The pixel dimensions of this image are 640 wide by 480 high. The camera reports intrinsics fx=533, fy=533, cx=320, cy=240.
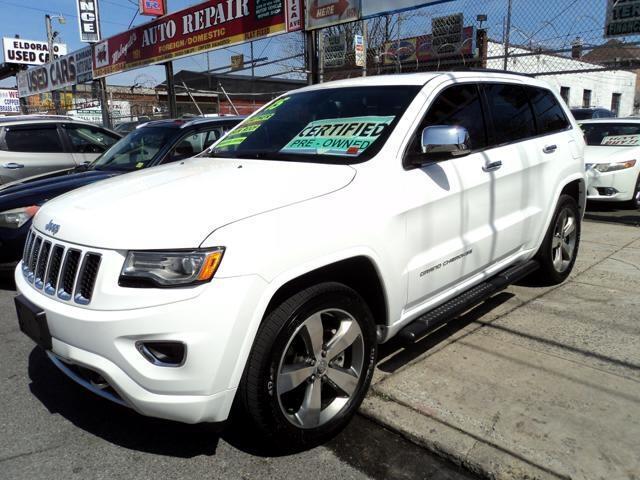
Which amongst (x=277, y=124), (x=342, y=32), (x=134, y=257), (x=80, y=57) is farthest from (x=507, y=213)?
(x=80, y=57)

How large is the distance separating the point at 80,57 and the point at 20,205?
18.2m

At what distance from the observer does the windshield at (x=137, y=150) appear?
6137mm

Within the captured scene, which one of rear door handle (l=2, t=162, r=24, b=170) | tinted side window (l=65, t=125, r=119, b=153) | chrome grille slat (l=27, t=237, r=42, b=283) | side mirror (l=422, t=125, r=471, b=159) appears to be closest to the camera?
chrome grille slat (l=27, t=237, r=42, b=283)

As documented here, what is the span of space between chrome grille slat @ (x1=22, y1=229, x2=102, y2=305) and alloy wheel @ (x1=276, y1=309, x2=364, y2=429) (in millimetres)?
923

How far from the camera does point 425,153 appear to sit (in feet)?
10.2

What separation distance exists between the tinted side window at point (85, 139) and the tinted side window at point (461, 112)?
6791 mm

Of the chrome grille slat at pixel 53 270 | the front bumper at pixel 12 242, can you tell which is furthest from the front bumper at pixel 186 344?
the front bumper at pixel 12 242

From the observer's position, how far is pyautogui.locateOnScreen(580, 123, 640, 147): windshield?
8930 mm

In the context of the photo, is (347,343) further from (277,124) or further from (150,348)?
(277,124)

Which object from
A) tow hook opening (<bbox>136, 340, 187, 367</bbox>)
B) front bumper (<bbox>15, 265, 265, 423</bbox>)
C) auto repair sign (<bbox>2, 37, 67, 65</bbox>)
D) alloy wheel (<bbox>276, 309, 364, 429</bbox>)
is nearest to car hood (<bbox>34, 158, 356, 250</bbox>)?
front bumper (<bbox>15, 265, 265, 423</bbox>)

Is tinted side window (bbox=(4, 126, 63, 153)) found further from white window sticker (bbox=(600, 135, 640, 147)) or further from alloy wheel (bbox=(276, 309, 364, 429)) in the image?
white window sticker (bbox=(600, 135, 640, 147))

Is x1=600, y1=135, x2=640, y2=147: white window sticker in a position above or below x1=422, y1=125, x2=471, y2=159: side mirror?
below

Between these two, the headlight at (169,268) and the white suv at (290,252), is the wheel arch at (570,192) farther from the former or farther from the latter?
the headlight at (169,268)

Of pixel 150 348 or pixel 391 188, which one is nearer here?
pixel 150 348
